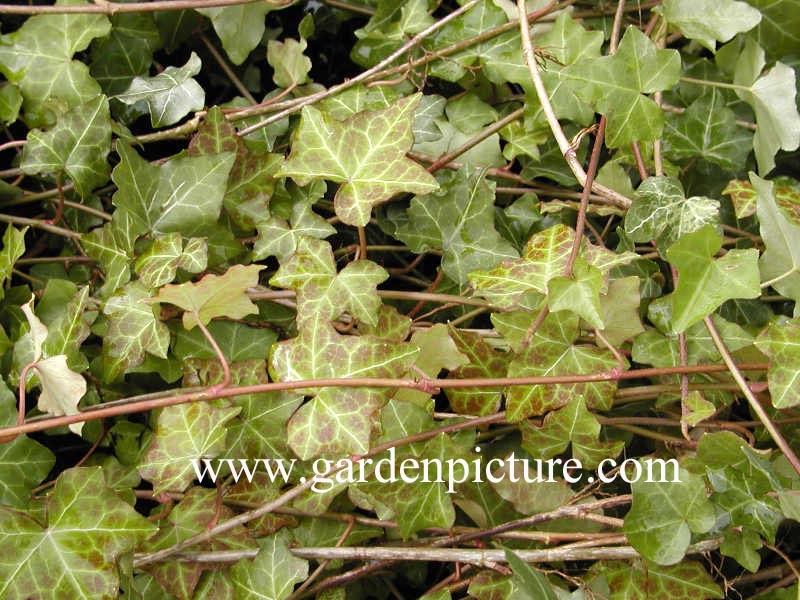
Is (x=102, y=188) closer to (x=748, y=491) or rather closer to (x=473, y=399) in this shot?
(x=473, y=399)

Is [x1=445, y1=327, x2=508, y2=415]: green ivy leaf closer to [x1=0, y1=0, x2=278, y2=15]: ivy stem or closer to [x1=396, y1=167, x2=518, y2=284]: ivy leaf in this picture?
[x1=396, y1=167, x2=518, y2=284]: ivy leaf

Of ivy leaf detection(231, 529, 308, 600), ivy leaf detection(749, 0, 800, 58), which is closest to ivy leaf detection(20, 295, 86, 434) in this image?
ivy leaf detection(231, 529, 308, 600)

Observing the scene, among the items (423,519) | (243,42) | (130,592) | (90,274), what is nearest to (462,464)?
(423,519)

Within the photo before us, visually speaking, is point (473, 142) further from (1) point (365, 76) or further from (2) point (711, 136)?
(2) point (711, 136)

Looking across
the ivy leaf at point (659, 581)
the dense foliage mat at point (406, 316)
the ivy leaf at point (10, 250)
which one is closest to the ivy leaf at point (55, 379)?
the dense foliage mat at point (406, 316)

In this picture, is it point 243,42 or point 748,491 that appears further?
point 243,42
